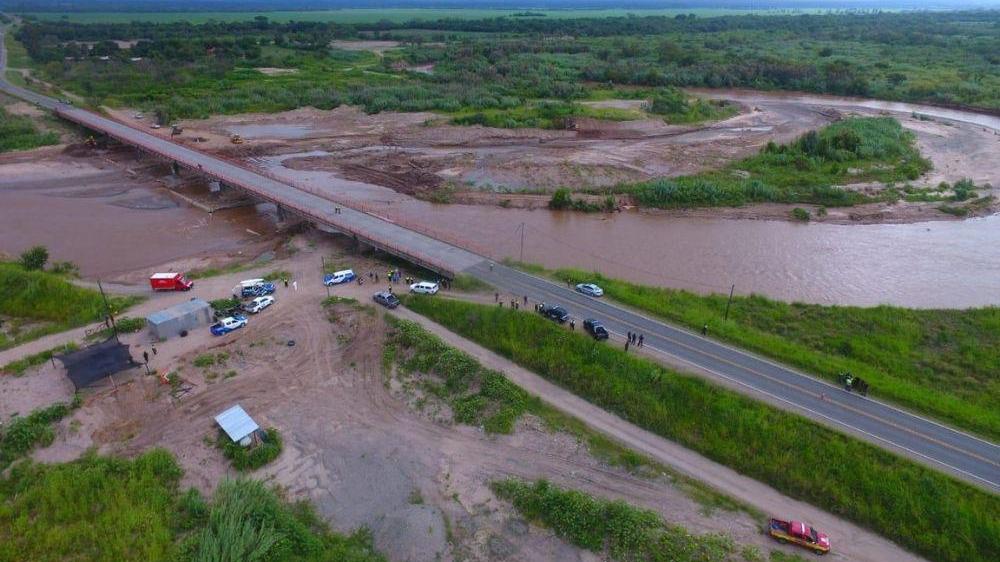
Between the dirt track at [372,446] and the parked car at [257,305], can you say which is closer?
the dirt track at [372,446]

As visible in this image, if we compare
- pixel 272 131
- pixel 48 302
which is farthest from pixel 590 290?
pixel 272 131

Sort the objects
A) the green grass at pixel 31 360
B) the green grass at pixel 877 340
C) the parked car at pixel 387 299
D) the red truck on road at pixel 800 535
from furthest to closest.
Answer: the parked car at pixel 387 299 < the green grass at pixel 31 360 < the green grass at pixel 877 340 < the red truck on road at pixel 800 535

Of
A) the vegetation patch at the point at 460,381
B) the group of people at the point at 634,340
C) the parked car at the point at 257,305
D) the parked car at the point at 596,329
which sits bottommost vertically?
the vegetation patch at the point at 460,381

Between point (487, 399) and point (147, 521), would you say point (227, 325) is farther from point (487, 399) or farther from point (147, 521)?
point (487, 399)

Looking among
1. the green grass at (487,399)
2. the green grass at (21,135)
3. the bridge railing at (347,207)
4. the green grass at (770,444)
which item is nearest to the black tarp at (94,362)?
the green grass at (487,399)

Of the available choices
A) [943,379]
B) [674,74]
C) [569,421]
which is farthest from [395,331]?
[674,74]

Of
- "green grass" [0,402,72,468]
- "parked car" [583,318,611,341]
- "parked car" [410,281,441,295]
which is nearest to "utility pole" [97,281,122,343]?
"green grass" [0,402,72,468]

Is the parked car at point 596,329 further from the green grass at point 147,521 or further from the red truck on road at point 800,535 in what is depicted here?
the green grass at point 147,521

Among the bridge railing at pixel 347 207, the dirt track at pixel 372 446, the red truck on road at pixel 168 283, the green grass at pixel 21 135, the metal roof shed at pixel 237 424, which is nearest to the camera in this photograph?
the dirt track at pixel 372 446

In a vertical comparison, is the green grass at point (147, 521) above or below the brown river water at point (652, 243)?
below
